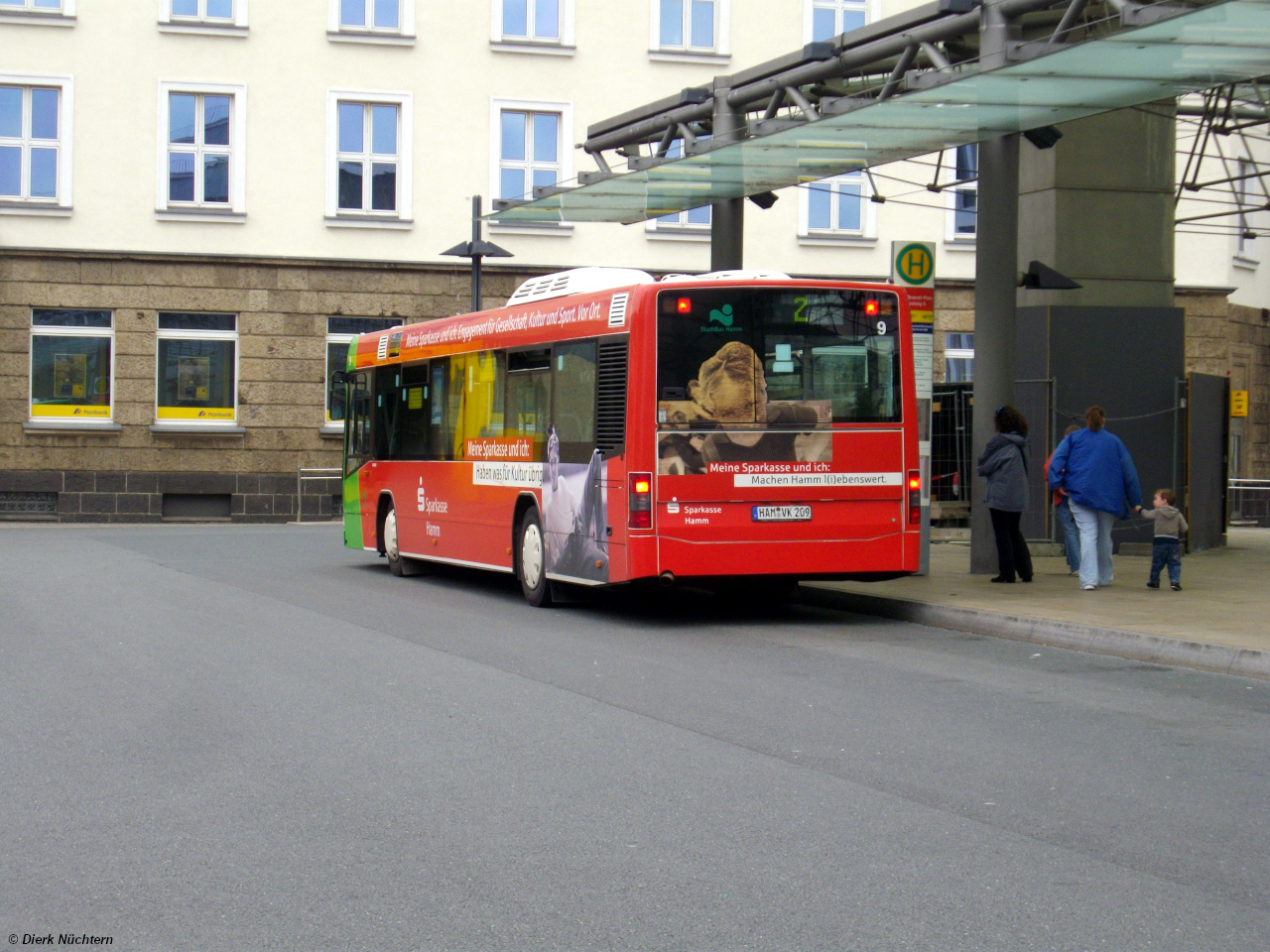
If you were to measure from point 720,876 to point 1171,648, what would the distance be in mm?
6528

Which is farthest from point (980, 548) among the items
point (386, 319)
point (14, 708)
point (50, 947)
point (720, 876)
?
point (386, 319)

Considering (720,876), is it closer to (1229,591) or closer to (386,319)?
(1229,591)

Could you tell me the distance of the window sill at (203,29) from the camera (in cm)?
3102

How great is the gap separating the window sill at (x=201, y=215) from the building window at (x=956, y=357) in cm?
1423

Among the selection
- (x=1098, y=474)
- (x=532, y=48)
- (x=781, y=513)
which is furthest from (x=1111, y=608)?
(x=532, y=48)

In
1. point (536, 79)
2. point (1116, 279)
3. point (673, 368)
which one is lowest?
point (673, 368)

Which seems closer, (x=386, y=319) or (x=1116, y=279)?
(x=1116, y=279)

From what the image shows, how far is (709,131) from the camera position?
1873cm

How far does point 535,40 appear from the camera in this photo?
32219mm

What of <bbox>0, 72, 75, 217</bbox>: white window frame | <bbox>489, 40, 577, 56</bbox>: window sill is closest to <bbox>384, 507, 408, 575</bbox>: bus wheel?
<bbox>0, 72, 75, 217</bbox>: white window frame

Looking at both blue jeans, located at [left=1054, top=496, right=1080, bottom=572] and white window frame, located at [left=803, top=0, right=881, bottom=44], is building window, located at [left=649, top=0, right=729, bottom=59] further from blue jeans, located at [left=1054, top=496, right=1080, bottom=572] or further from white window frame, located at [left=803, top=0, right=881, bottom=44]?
blue jeans, located at [left=1054, top=496, right=1080, bottom=572]

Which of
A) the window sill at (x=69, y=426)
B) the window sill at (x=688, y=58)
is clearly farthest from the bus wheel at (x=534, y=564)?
the window sill at (x=688, y=58)

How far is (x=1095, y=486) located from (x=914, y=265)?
9.38 feet

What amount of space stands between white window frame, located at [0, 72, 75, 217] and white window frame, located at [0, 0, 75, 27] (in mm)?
993
